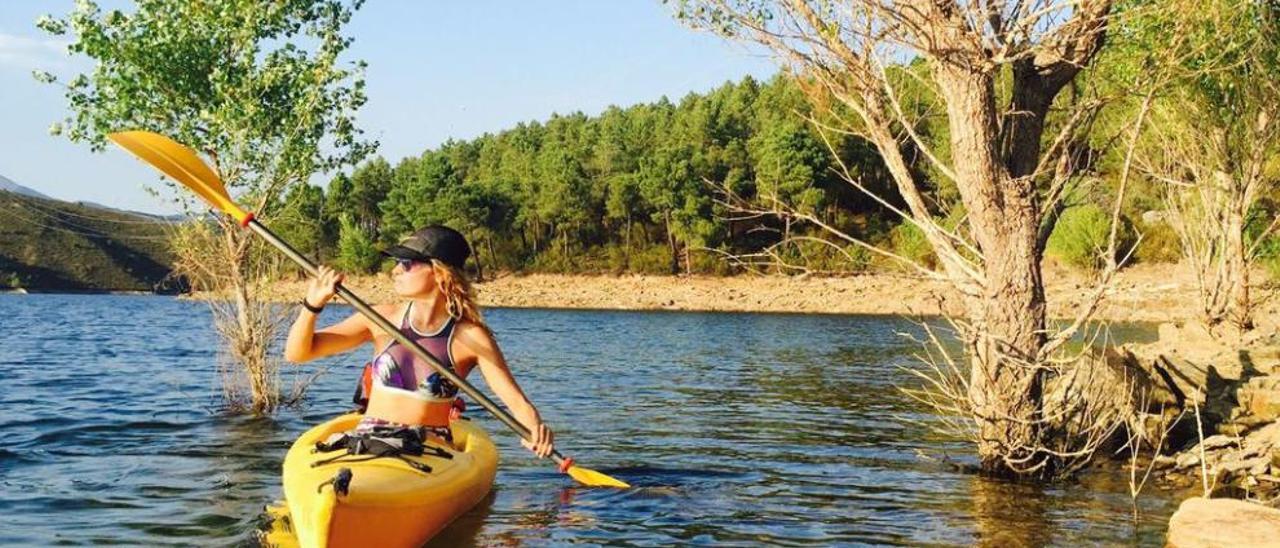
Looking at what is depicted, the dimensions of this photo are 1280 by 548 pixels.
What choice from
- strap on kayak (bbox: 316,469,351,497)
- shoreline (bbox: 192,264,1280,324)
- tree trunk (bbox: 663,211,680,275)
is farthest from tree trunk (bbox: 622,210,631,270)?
strap on kayak (bbox: 316,469,351,497)

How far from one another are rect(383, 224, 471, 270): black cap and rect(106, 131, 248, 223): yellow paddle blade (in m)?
1.96

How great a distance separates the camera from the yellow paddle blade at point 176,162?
27.6ft

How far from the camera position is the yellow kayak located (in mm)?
6078

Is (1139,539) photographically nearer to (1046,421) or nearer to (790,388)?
(1046,421)

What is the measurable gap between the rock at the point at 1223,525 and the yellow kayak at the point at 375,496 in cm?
533

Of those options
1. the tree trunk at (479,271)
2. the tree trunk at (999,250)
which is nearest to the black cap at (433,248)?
the tree trunk at (999,250)

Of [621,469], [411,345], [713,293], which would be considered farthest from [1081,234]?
[411,345]

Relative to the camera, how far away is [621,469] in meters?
12.0

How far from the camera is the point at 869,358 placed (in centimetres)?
2936

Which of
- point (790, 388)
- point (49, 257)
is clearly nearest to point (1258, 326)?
point (790, 388)

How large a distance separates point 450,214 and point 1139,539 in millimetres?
75397

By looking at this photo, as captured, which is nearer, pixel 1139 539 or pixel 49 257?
pixel 1139 539

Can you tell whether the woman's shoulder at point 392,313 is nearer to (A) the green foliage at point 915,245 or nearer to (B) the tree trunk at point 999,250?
(B) the tree trunk at point 999,250

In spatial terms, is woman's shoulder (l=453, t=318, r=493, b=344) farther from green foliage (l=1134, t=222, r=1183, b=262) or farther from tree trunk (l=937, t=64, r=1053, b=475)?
green foliage (l=1134, t=222, r=1183, b=262)
